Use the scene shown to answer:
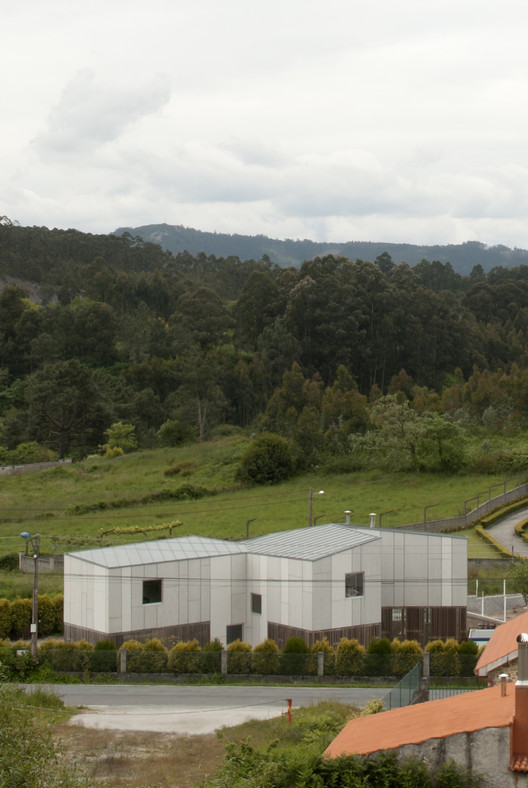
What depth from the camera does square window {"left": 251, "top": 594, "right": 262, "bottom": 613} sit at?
115ft

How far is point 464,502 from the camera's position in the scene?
5494cm

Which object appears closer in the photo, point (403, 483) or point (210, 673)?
point (210, 673)

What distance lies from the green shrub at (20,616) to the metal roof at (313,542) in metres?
8.64

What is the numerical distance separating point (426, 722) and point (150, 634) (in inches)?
765

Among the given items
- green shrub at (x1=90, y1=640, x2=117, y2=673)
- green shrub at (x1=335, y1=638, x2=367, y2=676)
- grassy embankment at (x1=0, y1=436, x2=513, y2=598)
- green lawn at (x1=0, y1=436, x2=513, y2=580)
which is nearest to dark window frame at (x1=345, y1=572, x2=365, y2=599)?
green shrub at (x1=335, y1=638, x2=367, y2=676)

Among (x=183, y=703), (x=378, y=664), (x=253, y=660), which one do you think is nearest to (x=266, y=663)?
(x=253, y=660)

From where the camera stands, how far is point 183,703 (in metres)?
28.1

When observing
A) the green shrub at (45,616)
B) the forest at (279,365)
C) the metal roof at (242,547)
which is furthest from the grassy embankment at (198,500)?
the metal roof at (242,547)

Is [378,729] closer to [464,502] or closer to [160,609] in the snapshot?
[160,609]

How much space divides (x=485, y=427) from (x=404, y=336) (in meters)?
24.7

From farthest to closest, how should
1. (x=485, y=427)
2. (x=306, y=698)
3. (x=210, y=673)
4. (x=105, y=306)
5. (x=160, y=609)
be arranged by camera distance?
(x=105, y=306) < (x=485, y=427) < (x=160, y=609) < (x=210, y=673) < (x=306, y=698)

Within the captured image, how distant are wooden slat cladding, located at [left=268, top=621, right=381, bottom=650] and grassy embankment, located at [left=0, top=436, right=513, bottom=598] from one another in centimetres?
1246

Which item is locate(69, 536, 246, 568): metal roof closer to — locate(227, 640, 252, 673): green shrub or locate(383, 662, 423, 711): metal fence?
locate(227, 640, 252, 673): green shrub

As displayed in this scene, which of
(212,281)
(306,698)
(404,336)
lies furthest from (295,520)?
(212,281)
